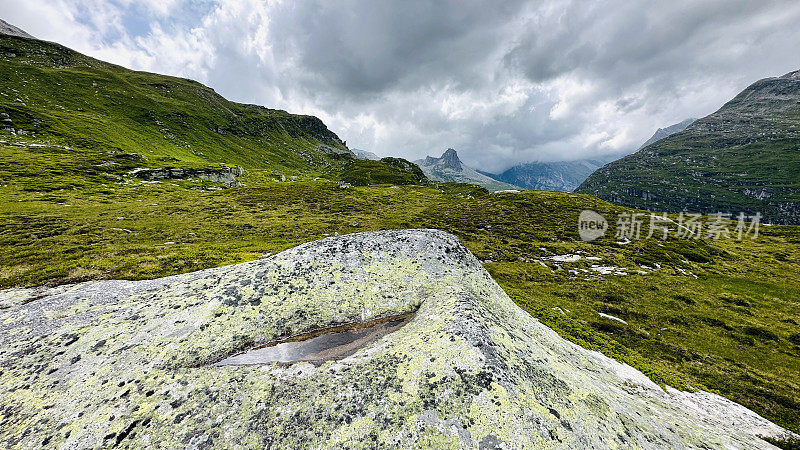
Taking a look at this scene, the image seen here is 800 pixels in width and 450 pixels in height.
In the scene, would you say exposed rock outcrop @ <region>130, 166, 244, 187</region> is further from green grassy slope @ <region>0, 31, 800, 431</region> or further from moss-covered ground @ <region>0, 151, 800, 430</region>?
moss-covered ground @ <region>0, 151, 800, 430</region>

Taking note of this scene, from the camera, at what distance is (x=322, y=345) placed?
22.8 ft

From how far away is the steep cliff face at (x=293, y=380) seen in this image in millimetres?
4637

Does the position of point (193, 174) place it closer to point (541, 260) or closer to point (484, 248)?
point (484, 248)

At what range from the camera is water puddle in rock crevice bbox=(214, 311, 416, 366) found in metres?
6.39

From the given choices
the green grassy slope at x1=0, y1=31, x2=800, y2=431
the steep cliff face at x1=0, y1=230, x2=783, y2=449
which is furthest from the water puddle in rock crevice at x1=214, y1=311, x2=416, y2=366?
the green grassy slope at x1=0, y1=31, x2=800, y2=431

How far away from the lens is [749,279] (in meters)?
35.0

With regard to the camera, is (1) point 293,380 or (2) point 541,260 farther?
(2) point 541,260

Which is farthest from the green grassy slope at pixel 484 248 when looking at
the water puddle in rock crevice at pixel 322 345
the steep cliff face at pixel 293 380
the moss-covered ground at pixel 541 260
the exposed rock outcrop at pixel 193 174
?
the water puddle in rock crevice at pixel 322 345

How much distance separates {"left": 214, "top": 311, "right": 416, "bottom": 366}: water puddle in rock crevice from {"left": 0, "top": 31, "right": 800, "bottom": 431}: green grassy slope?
14.4m

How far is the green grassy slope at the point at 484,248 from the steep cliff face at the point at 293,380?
41.7 ft

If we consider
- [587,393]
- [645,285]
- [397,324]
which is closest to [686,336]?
[645,285]

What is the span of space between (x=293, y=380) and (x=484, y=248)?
37674 millimetres

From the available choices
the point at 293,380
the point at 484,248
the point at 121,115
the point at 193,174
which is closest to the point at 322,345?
the point at 293,380

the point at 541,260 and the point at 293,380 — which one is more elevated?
the point at 293,380
